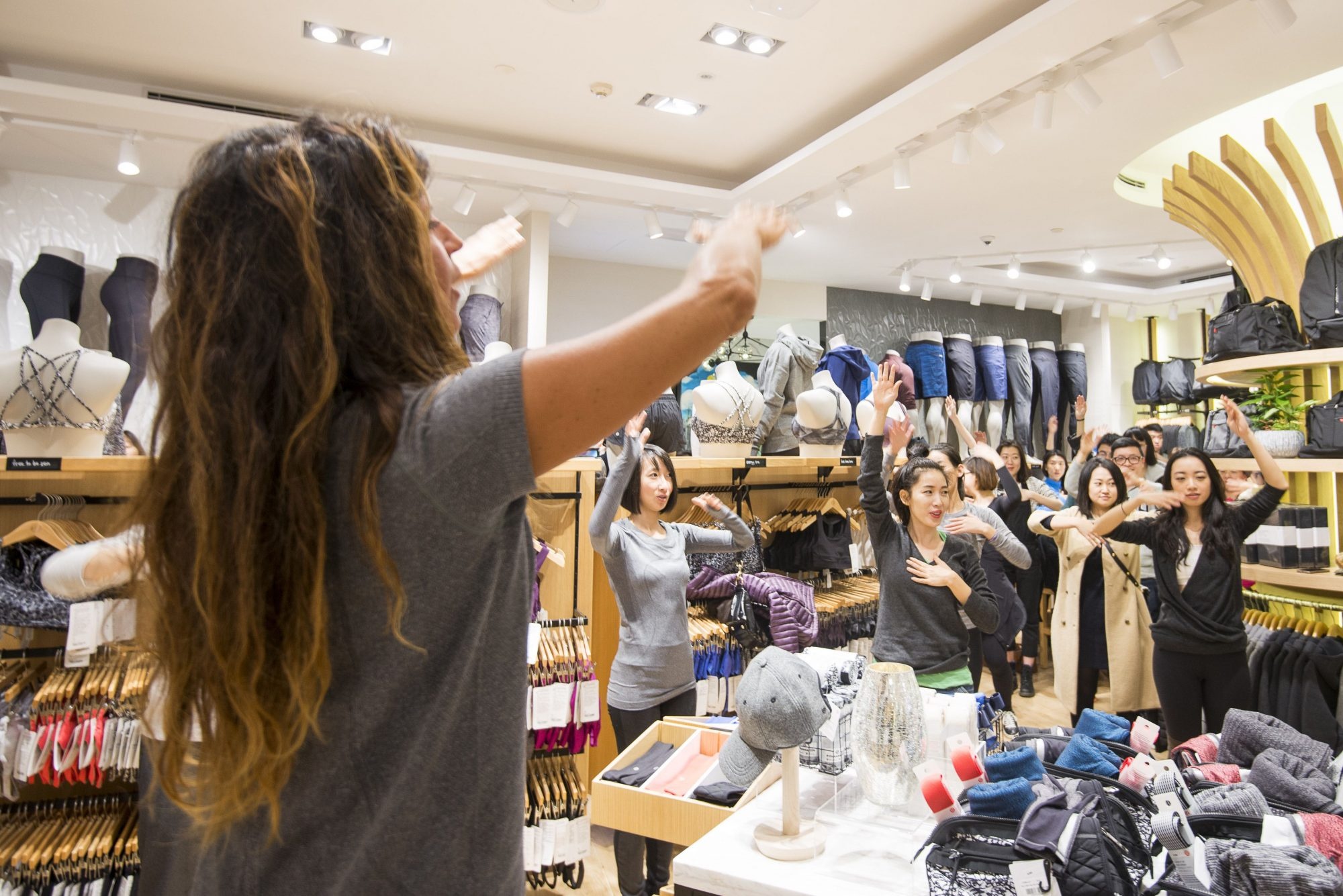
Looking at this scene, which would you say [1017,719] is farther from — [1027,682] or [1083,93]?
[1083,93]

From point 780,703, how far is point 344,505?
1.12 metres

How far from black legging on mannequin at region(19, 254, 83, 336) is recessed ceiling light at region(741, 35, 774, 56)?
3.21m

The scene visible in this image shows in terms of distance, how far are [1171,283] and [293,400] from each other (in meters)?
9.22

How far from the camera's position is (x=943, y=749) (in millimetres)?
1840

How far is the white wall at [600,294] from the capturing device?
6223 mm

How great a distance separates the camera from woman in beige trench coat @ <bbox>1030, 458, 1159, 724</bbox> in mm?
4059

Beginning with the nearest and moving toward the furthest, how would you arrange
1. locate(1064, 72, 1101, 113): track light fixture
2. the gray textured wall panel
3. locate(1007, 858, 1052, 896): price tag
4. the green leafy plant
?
locate(1007, 858, 1052, 896): price tag, locate(1064, 72, 1101, 113): track light fixture, the green leafy plant, the gray textured wall panel

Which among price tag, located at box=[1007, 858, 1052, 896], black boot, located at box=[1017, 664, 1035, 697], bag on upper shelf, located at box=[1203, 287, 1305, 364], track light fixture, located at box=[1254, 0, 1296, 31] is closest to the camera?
price tag, located at box=[1007, 858, 1052, 896]

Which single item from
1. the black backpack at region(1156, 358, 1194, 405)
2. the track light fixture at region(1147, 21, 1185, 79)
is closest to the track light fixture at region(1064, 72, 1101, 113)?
the track light fixture at region(1147, 21, 1185, 79)

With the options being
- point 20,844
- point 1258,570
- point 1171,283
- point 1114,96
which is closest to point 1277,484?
point 1258,570

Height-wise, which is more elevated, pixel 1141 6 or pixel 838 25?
pixel 838 25

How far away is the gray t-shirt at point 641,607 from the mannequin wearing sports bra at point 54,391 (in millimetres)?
1664

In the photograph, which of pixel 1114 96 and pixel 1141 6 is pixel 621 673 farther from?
pixel 1114 96

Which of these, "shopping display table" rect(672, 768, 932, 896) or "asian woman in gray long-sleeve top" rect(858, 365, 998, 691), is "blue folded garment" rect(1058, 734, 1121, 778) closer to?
"shopping display table" rect(672, 768, 932, 896)
